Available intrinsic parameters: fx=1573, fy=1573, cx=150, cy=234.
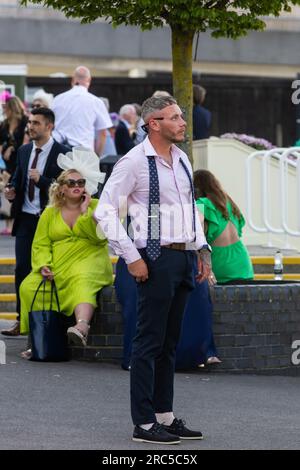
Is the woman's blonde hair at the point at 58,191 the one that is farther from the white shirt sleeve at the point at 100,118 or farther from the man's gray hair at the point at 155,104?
the white shirt sleeve at the point at 100,118

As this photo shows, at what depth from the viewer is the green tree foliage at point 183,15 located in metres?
11.7

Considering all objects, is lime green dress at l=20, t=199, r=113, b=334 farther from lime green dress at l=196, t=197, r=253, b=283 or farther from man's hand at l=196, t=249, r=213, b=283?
man's hand at l=196, t=249, r=213, b=283

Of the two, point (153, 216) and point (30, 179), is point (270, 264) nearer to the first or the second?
point (30, 179)

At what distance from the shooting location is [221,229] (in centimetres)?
1212

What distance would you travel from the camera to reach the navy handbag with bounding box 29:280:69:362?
444 inches

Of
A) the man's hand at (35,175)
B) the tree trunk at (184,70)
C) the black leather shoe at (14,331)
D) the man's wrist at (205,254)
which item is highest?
the tree trunk at (184,70)

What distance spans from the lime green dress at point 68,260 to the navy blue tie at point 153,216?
10.7 feet

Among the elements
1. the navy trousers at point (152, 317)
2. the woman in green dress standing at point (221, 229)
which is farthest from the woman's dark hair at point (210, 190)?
the navy trousers at point (152, 317)

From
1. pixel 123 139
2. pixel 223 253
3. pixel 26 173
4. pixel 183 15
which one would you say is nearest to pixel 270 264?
pixel 223 253

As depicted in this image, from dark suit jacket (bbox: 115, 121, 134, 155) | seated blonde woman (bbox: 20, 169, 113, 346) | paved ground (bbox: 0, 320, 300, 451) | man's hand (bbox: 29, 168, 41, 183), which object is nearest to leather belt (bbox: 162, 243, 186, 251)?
paved ground (bbox: 0, 320, 300, 451)

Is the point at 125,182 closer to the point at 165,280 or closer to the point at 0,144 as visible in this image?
the point at 165,280

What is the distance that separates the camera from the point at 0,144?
59.1ft
